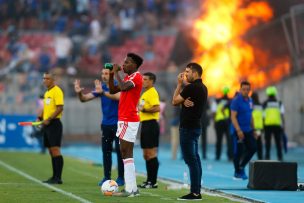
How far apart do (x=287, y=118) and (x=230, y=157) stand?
8115 millimetres

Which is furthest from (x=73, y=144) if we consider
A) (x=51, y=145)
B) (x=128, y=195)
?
(x=128, y=195)

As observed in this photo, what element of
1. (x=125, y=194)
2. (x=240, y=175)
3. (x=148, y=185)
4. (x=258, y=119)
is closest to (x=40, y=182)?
(x=148, y=185)

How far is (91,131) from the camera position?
41656mm

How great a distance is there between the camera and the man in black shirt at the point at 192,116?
1413 cm

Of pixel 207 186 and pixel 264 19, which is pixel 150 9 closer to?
pixel 264 19

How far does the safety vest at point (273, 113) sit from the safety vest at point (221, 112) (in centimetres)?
181

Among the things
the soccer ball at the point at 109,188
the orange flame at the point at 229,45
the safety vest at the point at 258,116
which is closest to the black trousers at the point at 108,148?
the soccer ball at the point at 109,188

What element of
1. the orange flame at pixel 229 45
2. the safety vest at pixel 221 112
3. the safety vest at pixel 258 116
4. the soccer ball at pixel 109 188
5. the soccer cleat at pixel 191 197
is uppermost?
the orange flame at pixel 229 45

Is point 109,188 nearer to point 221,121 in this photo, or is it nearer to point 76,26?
point 221,121

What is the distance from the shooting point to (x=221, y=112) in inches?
1106

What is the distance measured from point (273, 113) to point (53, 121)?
9.66 metres

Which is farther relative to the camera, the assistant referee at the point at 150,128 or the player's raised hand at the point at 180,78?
the assistant referee at the point at 150,128

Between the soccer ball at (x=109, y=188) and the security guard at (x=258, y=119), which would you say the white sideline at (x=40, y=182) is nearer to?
the soccer ball at (x=109, y=188)

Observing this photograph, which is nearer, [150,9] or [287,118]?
[287,118]
